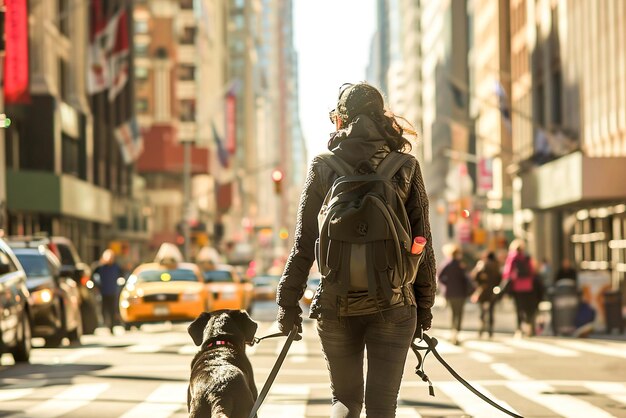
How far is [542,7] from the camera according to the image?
58625mm

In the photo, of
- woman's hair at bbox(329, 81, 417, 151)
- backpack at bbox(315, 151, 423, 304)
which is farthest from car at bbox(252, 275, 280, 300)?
backpack at bbox(315, 151, 423, 304)

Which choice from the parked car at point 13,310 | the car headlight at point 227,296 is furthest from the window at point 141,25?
the parked car at point 13,310

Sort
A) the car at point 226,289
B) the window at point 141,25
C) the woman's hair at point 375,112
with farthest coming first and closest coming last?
the window at point 141,25 < the car at point 226,289 < the woman's hair at point 375,112

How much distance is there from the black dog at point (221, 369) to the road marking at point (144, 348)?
43.0 feet

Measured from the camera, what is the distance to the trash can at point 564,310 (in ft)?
90.0

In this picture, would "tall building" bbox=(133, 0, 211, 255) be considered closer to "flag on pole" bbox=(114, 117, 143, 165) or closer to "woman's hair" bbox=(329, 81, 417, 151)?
"flag on pole" bbox=(114, 117, 143, 165)

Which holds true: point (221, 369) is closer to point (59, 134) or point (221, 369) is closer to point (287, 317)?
point (287, 317)

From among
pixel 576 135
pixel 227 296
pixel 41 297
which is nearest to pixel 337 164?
pixel 41 297

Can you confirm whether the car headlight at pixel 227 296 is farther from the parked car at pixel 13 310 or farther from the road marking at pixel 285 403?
the road marking at pixel 285 403

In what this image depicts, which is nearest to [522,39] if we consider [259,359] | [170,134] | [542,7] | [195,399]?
[542,7]

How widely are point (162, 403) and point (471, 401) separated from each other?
276cm

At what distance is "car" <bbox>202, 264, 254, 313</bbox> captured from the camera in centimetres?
3475

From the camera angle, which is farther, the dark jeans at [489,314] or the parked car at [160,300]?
the parked car at [160,300]

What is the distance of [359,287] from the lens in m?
5.85
